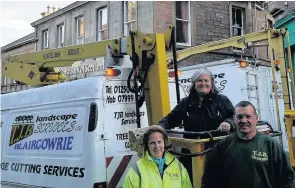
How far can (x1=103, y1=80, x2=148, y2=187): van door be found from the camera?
15.2 ft

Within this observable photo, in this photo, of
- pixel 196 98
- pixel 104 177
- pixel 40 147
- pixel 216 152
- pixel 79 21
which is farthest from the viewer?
pixel 79 21

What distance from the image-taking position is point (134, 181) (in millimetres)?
3248

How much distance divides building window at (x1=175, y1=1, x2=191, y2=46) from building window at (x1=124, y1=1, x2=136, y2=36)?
186cm

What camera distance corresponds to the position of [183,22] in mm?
16578

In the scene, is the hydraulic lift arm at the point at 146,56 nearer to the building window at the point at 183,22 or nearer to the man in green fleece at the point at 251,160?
the man in green fleece at the point at 251,160

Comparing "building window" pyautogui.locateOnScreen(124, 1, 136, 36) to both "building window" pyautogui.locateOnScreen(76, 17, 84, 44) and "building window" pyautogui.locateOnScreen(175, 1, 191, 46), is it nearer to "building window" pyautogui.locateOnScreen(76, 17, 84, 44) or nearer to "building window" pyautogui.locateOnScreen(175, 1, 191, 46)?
"building window" pyautogui.locateOnScreen(175, 1, 191, 46)

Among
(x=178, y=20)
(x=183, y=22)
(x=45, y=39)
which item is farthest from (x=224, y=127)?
(x=45, y=39)

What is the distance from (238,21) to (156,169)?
16.1 meters

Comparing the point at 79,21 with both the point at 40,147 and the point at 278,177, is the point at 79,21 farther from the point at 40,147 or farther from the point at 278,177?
the point at 278,177

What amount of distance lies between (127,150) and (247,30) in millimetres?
14526

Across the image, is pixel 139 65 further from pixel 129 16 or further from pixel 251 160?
pixel 129 16

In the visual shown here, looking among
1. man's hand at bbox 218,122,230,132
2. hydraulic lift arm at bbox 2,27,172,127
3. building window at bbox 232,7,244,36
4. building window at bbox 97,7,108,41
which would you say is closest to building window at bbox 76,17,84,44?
building window at bbox 97,7,108,41

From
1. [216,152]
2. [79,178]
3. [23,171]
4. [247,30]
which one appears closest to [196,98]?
[216,152]

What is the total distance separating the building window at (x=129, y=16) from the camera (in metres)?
16.9
